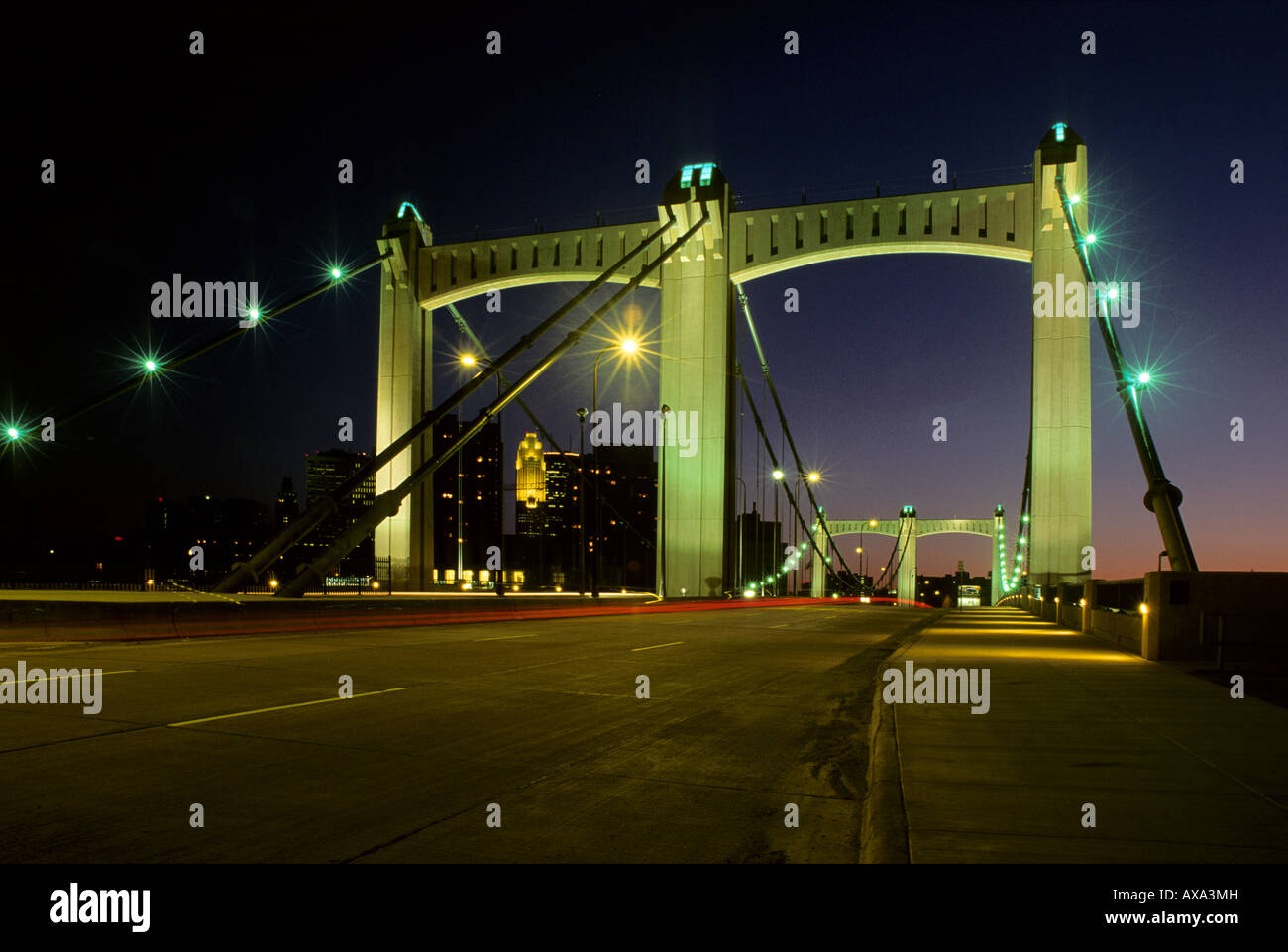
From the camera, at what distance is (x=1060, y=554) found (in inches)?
1336

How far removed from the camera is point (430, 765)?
6.18m

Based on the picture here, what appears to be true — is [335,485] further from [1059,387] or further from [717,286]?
[1059,387]

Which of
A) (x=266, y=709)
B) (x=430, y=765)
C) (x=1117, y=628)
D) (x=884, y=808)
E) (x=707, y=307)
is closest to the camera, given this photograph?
(x=884, y=808)

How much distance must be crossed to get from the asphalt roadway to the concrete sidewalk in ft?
1.31

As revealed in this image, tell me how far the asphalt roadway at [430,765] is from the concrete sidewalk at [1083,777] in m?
0.40

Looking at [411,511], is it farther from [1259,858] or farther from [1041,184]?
[1259,858]

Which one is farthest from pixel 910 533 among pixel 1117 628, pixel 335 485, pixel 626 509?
pixel 1117 628

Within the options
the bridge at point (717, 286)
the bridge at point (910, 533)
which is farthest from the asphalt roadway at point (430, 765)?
the bridge at point (910, 533)

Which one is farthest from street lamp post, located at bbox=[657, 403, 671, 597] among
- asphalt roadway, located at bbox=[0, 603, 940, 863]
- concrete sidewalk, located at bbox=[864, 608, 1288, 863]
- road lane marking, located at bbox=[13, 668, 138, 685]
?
concrete sidewalk, located at bbox=[864, 608, 1288, 863]

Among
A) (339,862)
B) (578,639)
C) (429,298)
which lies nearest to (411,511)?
(429,298)

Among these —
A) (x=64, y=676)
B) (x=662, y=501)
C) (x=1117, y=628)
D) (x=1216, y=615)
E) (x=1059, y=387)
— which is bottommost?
(x=1117, y=628)

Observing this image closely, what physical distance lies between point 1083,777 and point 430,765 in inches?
166

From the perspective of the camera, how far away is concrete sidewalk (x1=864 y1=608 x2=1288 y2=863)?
4246 millimetres
